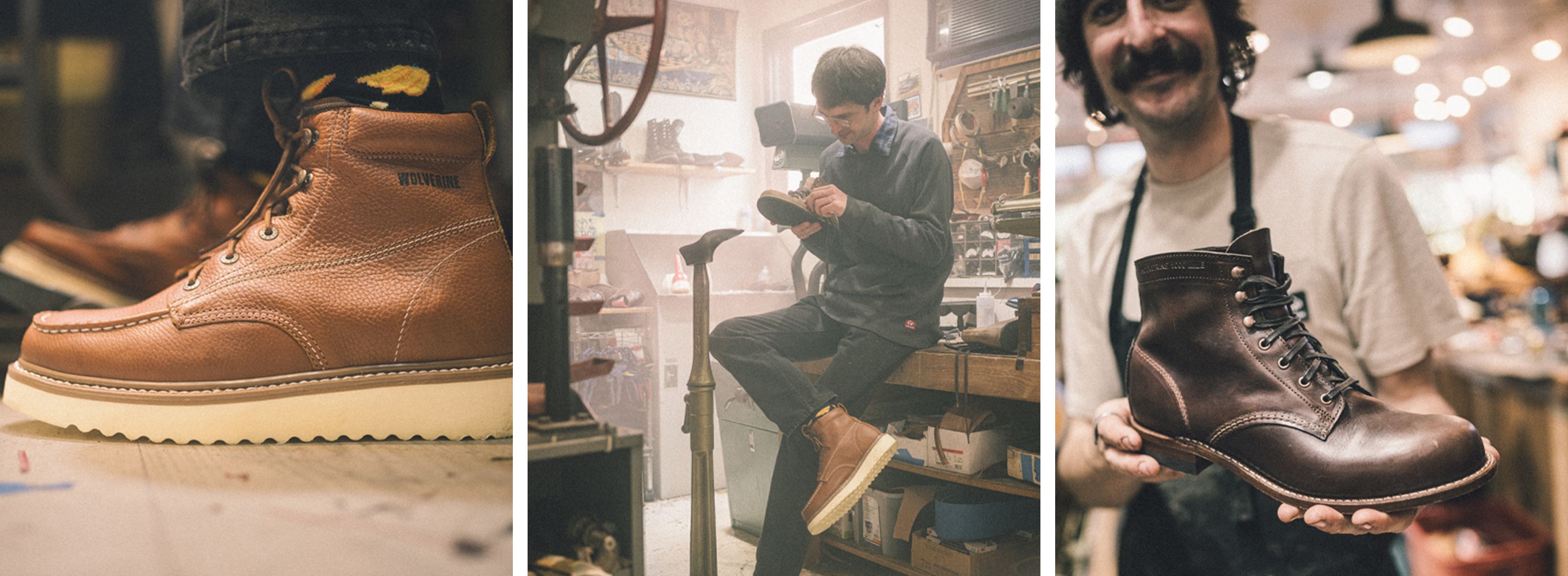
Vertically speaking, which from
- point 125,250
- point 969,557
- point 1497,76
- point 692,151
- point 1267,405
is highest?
point 1497,76

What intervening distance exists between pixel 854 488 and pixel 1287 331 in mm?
538

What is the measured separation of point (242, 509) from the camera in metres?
0.68

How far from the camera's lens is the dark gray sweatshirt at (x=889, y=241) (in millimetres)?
986

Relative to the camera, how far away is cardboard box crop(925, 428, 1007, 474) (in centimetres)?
100

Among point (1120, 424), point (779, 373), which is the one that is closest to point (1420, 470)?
point (1120, 424)

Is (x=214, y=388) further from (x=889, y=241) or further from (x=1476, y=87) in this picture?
(x=1476, y=87)

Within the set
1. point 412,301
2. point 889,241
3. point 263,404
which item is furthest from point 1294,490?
point 263,404

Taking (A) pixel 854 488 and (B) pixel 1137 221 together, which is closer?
(A) pixel 854 488

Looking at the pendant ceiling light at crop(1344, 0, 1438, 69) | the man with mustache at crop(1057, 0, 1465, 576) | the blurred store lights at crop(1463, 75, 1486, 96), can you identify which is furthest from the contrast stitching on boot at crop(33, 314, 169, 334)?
the blurred store lights at crop(1463, 75, 1486, 96)

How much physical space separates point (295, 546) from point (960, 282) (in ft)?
2.48

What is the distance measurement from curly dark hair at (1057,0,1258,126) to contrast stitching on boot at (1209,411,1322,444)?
46 cm

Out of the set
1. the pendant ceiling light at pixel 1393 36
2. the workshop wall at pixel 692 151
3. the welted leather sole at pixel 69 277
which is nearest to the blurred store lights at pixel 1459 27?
the pendant ceiling light at pixel 1393 36

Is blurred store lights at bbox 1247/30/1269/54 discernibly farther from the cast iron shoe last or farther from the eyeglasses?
the eyeglasses

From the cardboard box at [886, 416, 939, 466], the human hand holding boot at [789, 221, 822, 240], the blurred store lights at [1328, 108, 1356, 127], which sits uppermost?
the blurred store lights at [1328, 108, 1356, 127]
